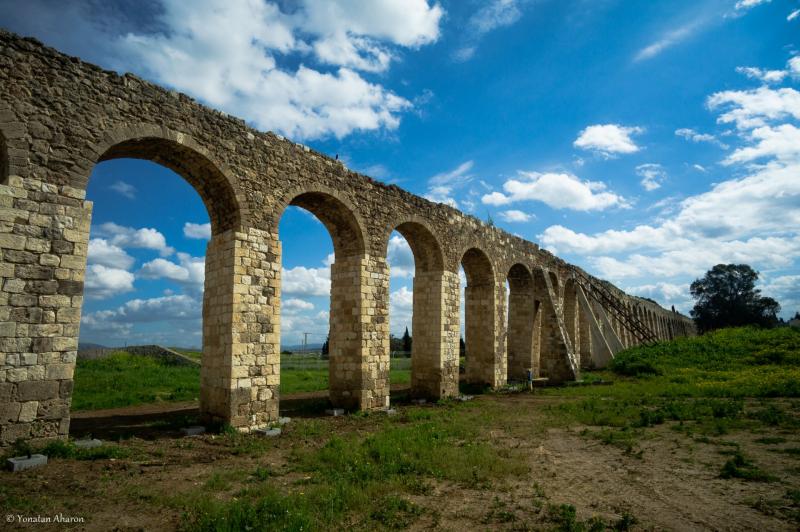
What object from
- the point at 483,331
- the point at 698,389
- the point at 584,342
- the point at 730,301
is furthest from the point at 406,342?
the point at 730,301

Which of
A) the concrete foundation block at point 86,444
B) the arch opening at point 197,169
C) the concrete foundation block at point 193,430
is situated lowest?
the concrete foundation block at point 193,430

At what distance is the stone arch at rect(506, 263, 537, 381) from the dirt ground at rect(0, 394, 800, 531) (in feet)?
45.3

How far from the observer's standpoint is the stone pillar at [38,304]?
23.6 feet

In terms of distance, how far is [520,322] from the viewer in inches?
942

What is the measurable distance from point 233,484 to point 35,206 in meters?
5.57

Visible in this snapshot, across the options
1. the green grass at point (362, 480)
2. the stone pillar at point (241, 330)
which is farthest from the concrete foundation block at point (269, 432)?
the green grass at point (362, 480)

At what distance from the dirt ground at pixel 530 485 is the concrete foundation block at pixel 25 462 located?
14cm

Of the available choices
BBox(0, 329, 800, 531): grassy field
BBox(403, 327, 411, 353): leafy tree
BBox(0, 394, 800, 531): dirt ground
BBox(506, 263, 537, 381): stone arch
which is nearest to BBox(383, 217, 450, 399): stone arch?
BBox(0, 329, 800, 531): grassy field

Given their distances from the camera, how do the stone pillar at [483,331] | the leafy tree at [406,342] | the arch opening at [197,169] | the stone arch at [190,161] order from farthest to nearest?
the leafy tree at [406,342] → the stone pillar at [483,331] → the arch opening at [197,169] → the stone arch at [190,161]

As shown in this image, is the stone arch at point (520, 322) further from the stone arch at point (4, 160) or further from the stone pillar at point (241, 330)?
the stone arch at point (4, 160)

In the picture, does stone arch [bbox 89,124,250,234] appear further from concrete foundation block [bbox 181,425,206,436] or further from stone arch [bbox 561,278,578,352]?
stone arch [bbox 561,278,578,352]

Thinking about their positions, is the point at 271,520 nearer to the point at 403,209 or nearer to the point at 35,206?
the point at 35,206

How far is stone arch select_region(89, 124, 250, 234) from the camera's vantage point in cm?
919

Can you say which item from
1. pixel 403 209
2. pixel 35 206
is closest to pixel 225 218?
pixel 35 206
